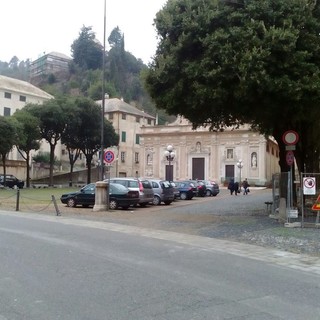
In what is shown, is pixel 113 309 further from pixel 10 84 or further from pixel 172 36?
pixel 10 84

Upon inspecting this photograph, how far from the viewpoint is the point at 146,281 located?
762cm

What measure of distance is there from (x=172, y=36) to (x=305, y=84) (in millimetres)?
5330

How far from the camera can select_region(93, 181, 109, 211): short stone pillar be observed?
23359mm

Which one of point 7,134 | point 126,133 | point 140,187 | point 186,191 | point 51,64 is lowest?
point 186,191

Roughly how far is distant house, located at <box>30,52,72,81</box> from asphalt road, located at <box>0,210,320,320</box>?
459ft

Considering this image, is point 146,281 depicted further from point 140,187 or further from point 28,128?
point 28,128

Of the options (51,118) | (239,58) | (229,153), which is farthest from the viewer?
(229,153)

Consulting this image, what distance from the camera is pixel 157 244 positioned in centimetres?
1252

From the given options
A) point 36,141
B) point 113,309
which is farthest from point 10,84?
point 113,309

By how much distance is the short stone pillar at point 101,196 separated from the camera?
23359mm

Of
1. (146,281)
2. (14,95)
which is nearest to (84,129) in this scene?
(14,95)

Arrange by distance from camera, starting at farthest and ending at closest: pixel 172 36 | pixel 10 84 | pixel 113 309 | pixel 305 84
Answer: pixel 10 84 < pixel 172 36 < pixel 305 84 < pixel 113 309

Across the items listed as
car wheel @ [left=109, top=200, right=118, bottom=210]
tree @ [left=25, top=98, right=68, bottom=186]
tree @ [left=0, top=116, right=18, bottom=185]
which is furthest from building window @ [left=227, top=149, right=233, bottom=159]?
car wheel @ [left=109, top=200, right=118, bottom=210]

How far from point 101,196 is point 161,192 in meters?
7.18
